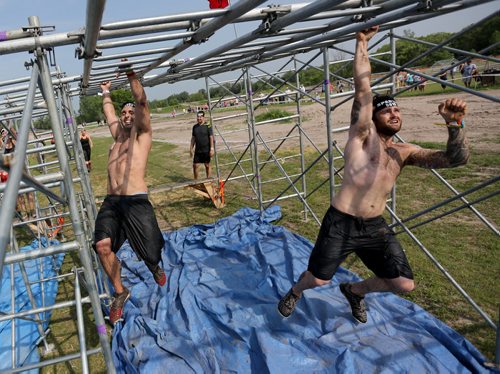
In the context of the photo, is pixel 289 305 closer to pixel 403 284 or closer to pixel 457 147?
pixel 403 284

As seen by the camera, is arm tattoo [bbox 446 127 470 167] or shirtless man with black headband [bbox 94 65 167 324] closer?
arm tattoo [bbox 446 127 470 167]

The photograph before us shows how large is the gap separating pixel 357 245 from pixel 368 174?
0.59m

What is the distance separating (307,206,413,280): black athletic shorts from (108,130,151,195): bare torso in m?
1.85

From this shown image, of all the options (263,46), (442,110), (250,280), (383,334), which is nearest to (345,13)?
(442,110)

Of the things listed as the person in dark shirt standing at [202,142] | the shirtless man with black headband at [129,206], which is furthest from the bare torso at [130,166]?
the person in dark shirt standing at [202,142]

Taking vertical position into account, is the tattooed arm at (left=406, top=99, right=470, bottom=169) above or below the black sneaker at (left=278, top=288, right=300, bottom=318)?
above

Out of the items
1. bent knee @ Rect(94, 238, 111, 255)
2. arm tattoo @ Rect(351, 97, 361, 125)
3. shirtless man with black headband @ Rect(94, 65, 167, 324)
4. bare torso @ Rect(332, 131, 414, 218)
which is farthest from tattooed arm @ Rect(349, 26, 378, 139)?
bent knee @ Rect(94, 238, 111, 255)

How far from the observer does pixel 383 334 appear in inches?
128

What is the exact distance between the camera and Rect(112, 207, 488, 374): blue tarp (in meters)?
2.95

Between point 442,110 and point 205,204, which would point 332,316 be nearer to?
point 442,110

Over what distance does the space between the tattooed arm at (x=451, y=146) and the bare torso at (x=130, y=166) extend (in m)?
2.47

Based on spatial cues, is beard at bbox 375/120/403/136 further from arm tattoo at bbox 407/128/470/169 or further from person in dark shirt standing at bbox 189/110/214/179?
person in dark shirt standing at bbox 189/110/214/179

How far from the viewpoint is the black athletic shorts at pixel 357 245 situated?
9.73 ft

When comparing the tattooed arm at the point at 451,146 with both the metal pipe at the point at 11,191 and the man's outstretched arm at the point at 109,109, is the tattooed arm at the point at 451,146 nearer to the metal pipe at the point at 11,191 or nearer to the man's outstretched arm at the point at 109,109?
the metal pipe at the point at 11,191
